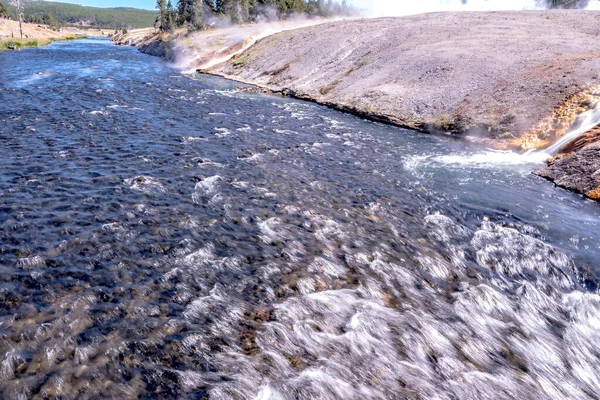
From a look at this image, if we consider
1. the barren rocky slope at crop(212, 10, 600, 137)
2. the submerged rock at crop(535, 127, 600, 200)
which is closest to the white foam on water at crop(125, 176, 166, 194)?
the submerged rock at crop(535, 127, 600, 200)

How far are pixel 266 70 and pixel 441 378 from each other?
5446cm

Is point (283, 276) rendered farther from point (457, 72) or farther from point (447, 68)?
point (447, 68)

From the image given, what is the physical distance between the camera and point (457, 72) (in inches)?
1446

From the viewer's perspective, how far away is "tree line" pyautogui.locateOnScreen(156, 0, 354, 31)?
111 meters

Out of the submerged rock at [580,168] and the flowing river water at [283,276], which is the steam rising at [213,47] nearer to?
the flowing river water at [283,276]

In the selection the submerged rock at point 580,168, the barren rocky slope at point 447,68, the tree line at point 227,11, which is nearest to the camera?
the submerged rock at point 580,168

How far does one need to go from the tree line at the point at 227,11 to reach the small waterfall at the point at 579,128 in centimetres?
9666

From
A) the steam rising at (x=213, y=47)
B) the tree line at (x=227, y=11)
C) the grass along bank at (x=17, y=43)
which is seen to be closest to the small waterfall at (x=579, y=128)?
the steam rising at (x=213, y=47)

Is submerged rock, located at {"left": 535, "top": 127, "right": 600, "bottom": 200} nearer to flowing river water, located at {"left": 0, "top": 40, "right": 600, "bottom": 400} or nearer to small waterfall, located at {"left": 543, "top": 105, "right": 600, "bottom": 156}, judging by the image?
flowing river water, located at {"left": 0, "top": 40, "right": 600, "bottom": 400}

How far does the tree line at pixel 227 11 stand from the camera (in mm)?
110969

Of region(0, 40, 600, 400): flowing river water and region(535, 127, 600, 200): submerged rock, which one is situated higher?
region(535, 127, 600, 200): submerged rock

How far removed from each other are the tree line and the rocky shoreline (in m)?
52.8

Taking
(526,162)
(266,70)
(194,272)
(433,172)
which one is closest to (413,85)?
(526,162)

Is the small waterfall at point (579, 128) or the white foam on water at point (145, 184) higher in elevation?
the small waterfall at point (579, 128)
